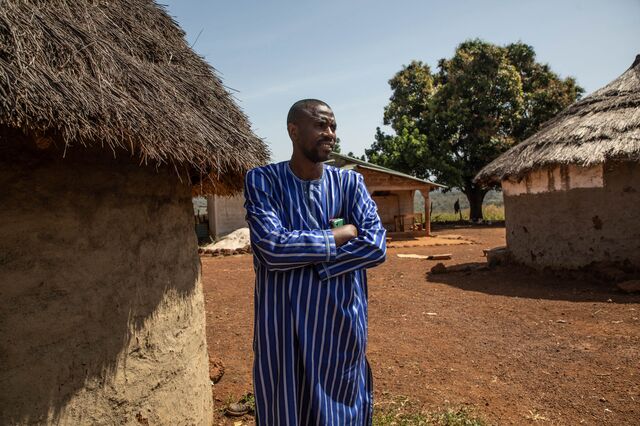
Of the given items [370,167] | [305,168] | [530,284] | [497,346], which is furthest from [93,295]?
[370,167]

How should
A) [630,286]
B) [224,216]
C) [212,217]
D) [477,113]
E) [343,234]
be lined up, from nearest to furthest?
[343,234]
[630,286]
[212,217]
[224,216]
[477,113]

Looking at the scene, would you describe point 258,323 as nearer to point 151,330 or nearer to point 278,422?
point 278,422

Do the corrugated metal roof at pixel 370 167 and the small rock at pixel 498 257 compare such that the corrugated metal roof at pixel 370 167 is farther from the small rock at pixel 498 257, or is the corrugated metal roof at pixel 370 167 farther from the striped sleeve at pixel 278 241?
the striped sleeve at pixel 278 241

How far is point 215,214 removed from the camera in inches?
676

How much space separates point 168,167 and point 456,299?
208 inches

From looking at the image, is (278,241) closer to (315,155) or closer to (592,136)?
(315,155)

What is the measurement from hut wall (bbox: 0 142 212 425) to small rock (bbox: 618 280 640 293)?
6.10m

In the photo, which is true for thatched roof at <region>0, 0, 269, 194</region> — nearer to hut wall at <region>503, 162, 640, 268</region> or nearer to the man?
the man

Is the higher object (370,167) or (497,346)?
(370,167)

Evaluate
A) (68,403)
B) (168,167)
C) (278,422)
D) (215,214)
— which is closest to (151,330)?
(68,403)

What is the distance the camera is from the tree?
893 inches

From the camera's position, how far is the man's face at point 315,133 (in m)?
2.11

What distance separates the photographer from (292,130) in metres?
2.17

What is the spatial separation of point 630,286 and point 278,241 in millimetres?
6497
